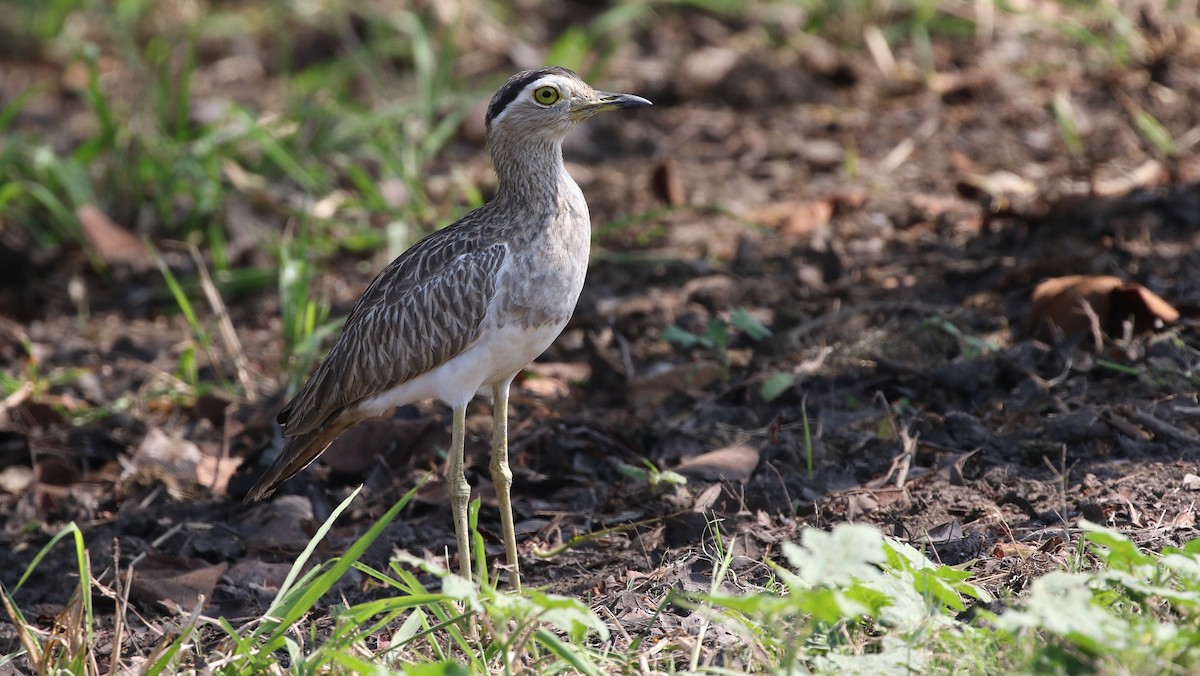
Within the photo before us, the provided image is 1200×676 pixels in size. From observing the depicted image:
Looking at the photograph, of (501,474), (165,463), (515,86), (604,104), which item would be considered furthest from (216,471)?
(604,104)

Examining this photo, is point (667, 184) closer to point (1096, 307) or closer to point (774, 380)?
point (774, 380)

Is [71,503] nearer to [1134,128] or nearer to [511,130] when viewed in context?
[511,130]

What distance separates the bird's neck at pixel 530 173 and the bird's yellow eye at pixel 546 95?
0.13 meters

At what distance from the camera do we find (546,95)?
4.69m

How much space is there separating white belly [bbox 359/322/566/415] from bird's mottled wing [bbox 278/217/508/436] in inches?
1.6

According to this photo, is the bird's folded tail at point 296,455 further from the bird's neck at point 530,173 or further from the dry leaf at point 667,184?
Answer: the dry leaf at point 667,184

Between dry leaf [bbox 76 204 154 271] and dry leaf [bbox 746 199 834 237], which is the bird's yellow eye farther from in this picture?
dry leaf [bbox 76 204 154 271]

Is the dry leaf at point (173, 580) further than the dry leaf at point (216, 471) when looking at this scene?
No

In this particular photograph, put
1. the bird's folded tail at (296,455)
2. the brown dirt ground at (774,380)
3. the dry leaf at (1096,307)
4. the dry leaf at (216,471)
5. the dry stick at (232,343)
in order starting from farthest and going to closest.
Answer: the dry stick at (232,343)
the dry leaf at (216,471)
the dry leaf at (1096,307)
the bird's folded tail at (296,455)
the brown dirt ground at (774,380)

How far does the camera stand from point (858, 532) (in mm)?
3039

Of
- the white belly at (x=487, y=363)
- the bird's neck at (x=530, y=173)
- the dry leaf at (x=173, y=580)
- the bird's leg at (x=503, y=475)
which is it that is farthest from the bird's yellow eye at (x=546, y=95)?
the dry leaf at (x=173, y=580)

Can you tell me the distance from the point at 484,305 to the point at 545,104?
0.77 m

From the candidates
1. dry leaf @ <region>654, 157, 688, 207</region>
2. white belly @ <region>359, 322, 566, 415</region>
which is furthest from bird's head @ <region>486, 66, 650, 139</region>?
dry leaf @ <region>654, 157, 688, 207</region>

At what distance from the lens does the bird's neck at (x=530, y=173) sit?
4621 mm
